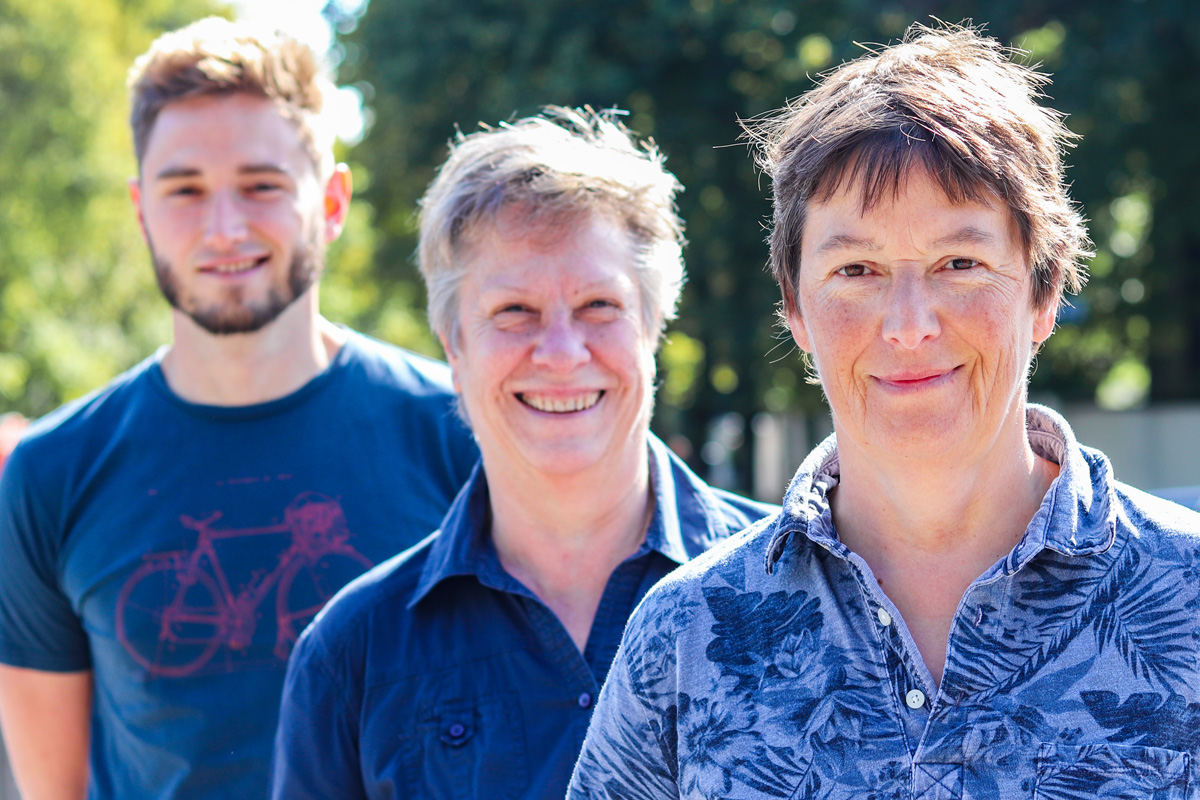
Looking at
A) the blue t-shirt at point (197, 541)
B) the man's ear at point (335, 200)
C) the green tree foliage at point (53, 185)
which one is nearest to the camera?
the blue t-shirt at point (197, 541)

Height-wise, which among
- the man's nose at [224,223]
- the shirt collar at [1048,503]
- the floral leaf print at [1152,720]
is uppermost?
the man's nose at [224,223]

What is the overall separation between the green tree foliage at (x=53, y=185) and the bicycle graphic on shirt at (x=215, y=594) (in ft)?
52.8

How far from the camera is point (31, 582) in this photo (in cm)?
288

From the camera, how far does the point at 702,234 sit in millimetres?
14281

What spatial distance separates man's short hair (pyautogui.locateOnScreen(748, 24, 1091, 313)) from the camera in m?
1.55

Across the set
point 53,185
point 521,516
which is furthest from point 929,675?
point 53,185

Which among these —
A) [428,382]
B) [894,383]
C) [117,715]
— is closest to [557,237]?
[428,382]

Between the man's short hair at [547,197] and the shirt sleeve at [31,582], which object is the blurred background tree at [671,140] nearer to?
the man's short hair at [547,197]

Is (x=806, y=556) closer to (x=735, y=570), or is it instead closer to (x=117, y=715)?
(x=735, y=570)

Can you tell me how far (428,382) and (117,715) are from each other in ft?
3.64

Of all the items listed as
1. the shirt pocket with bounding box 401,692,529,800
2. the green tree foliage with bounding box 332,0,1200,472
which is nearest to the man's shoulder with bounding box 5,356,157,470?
the shirt pocket with bounding box 401,692,529,800

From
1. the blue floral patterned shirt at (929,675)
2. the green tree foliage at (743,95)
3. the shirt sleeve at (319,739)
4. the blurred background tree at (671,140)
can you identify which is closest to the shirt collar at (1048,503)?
the blue floral patterned shirt at (929,675)

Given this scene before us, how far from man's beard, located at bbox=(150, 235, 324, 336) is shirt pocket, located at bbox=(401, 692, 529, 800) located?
122 centimetres

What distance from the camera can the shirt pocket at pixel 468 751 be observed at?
218 centimetres
